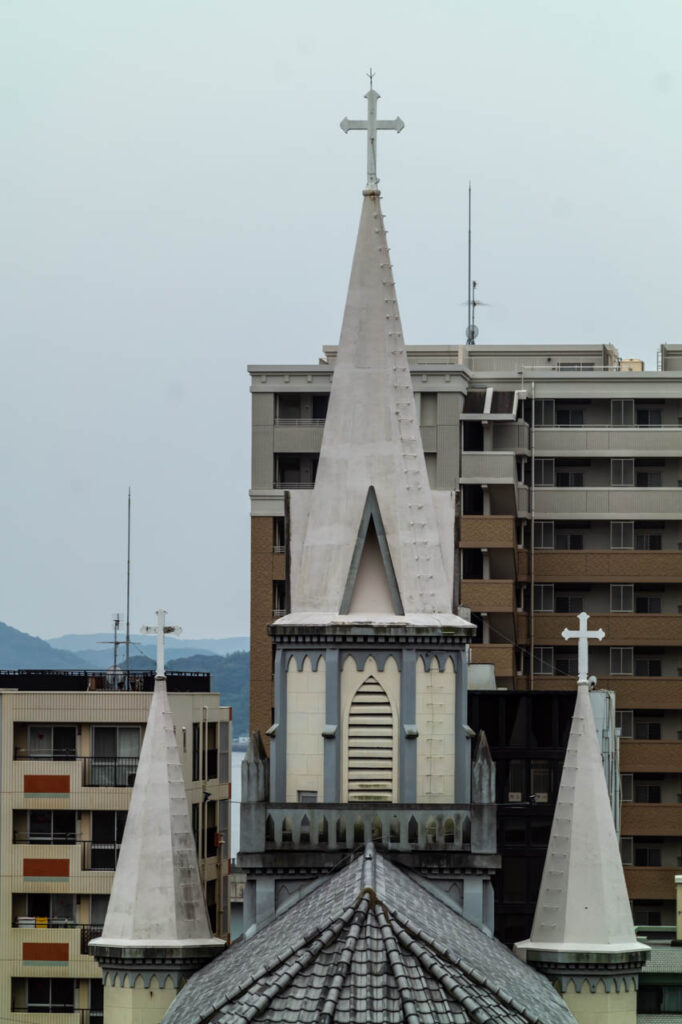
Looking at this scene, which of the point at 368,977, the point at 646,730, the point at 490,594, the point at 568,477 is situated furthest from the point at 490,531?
the point at 368,977

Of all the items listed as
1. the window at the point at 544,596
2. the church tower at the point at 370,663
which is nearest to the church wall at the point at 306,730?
the church tower at the point at 370,663

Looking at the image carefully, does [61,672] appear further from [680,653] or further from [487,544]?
[680,653]

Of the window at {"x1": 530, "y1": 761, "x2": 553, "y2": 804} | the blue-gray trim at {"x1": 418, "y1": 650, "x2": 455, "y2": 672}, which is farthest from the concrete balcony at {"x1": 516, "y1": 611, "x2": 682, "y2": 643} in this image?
the blue-gray trim at {"x1": 418, "y1": 650, "x2": 455, "y2": 672}

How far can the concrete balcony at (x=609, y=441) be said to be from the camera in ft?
373

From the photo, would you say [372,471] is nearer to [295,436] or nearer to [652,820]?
[295,436]

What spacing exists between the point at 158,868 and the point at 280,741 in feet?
11.8

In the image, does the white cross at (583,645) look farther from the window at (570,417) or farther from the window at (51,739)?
the window at (570,417)

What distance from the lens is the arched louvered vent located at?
55.3 m

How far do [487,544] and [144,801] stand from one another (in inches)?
2119

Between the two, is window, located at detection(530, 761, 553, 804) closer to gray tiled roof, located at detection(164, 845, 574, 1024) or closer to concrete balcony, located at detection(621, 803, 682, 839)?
concrete balcony, located at detection(621, 803, 682, 839)

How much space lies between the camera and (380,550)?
56.3 metres

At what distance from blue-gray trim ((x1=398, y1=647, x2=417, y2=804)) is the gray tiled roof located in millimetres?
5601

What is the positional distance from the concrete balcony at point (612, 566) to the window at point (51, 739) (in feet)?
119

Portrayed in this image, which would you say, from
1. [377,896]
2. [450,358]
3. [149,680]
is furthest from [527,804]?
[450,358]
